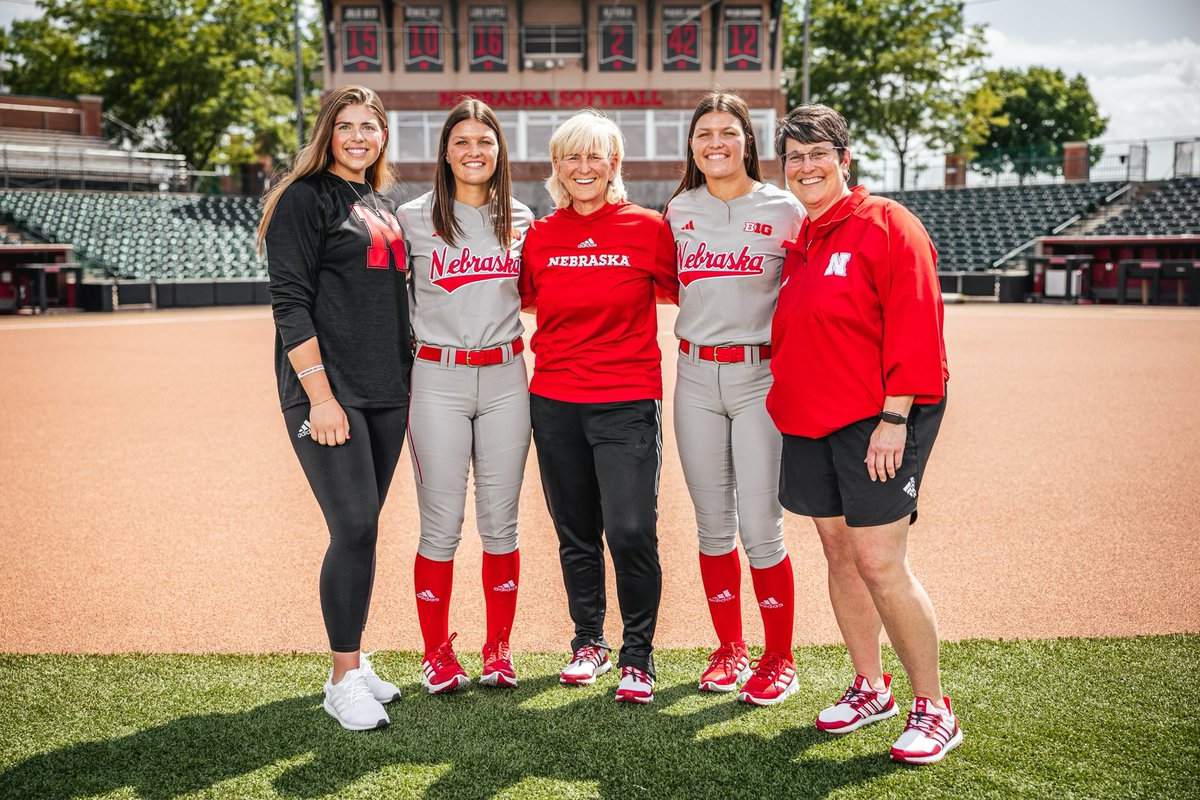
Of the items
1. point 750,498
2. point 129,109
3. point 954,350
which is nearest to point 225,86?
point 129,109

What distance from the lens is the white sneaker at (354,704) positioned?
3492 millimetres

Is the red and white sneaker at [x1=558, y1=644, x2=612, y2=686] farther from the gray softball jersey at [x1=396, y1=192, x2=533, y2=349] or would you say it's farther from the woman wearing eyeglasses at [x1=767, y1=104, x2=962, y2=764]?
the gray softball jersey at [x1=396, y1=192, x2=533, y2=349]

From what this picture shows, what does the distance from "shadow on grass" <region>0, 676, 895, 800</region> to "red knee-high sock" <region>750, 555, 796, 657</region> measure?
30 centimetres

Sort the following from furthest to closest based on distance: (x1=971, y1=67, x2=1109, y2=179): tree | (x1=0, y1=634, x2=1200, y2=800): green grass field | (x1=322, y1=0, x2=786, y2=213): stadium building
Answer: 1. (x1=971, y1=67, x2=1109, y2=179): tree
2. (x1=322, y1=0, x2=786, y2=213): stadium building
3. (x1=0, y1=634, x2=1200, y2=800): green grass field

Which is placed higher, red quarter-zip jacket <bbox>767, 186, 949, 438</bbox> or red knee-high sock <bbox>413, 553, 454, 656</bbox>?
red quarter-zip jacket <bbox>767, 186, 949, 438</bbox>

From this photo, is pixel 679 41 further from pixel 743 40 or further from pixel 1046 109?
pixel 1046 109

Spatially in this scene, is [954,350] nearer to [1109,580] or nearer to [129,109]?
[1109,580]

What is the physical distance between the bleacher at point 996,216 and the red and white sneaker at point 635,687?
104 feet

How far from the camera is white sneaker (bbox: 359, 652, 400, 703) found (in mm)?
3666

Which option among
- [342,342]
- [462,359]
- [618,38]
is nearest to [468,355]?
→ [462,359]

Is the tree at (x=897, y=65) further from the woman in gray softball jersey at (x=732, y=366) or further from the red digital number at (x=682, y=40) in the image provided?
the woman in gray softball jersey at (x=732, y=366)

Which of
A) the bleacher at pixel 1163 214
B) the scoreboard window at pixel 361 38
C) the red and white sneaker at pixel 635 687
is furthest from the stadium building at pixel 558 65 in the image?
the red and white sneaker at pixel 635 687

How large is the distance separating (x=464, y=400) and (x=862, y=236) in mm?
1580

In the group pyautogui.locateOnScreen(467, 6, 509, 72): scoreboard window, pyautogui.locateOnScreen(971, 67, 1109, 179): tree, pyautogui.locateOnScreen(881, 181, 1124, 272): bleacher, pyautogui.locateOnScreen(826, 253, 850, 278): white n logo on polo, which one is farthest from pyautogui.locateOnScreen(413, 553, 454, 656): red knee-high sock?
pyautogui.locateOnScreen(971, 67, 1109, 179): tree
